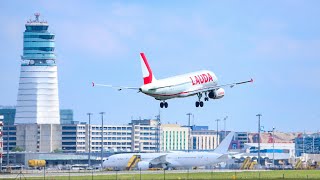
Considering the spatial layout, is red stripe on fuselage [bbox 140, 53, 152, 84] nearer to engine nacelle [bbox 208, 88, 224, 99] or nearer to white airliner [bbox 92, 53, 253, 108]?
white airliner [bbox 92, 53, 253, 108]

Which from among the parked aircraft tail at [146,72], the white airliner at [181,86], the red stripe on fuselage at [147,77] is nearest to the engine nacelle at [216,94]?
the white airliner at [181,86]

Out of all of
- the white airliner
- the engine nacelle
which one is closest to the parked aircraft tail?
the white airliner

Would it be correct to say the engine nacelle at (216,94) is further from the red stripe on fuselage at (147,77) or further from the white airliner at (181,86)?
the red stripe on fuselage at (147,77)

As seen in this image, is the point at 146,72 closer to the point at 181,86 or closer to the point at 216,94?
the point at 181,86

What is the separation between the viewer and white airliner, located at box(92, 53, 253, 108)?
15850cm

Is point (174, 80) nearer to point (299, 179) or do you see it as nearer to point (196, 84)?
point (196, 84)

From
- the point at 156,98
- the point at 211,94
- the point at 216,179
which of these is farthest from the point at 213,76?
the point at 216,179

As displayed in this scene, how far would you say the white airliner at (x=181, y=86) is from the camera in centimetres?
15850

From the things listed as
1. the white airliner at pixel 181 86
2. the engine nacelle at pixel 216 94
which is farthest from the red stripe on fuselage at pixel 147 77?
the engine nacelle at pixel 216 94

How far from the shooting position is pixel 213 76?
555 ft

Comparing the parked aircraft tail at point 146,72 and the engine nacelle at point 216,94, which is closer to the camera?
the parked aircraft tail at point 146,72

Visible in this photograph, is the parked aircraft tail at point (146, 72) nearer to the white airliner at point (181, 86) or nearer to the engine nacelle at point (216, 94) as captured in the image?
the white airliner at point (181, 86)

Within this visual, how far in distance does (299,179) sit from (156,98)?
1803 inches

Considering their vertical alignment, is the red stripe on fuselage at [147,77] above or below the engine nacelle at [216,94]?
above
